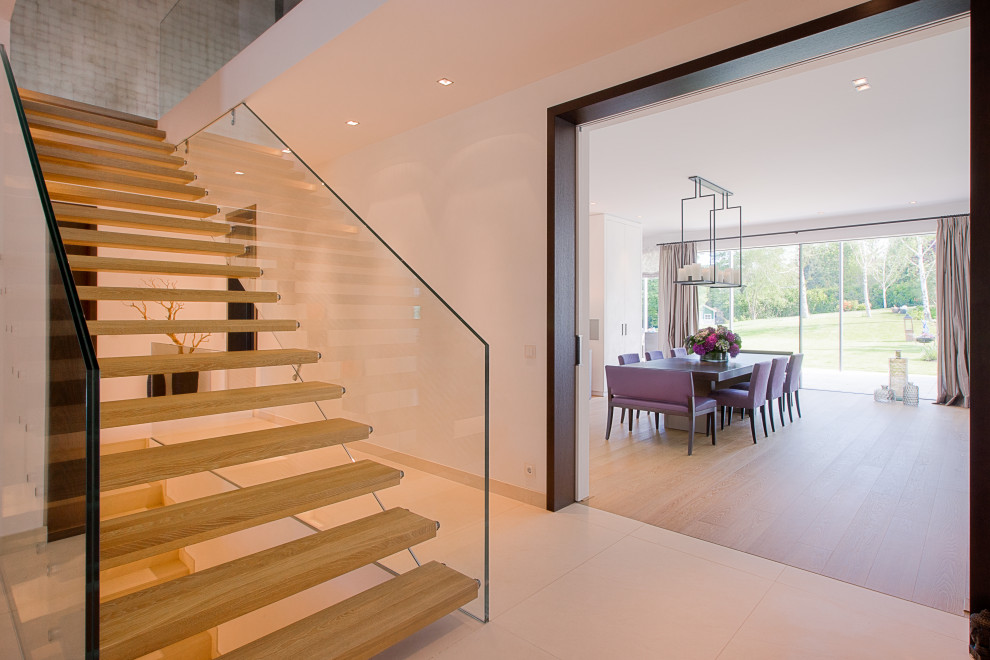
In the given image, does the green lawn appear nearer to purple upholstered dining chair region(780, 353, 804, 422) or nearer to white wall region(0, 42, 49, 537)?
purple upholstered dining chair region(780, 353, 804, 422)

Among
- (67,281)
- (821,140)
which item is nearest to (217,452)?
(67,281)

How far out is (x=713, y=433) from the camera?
5234 mm

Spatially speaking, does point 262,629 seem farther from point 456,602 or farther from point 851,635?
point 851,635

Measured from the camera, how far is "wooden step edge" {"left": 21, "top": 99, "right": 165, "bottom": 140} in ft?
13.9

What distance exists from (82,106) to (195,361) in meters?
3.83

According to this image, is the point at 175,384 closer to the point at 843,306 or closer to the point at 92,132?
the point at 92,132

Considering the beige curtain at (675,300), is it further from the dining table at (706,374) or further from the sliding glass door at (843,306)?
the dining table at (706,374)

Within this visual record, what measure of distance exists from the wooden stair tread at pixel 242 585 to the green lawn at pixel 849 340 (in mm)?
9142

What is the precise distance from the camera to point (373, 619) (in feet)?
6.41

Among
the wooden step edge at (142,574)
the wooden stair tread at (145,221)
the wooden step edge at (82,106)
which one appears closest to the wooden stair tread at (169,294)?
the wooden stair tread at (145,221)

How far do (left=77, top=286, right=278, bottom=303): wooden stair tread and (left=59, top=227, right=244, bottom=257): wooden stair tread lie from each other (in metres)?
0.38

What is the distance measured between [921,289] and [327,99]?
9110 mm

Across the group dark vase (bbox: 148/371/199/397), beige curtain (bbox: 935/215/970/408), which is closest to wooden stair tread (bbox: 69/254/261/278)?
dark vase (bbox: 148/371/199/397)

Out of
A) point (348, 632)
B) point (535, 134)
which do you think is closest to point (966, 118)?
point (535, 134)
